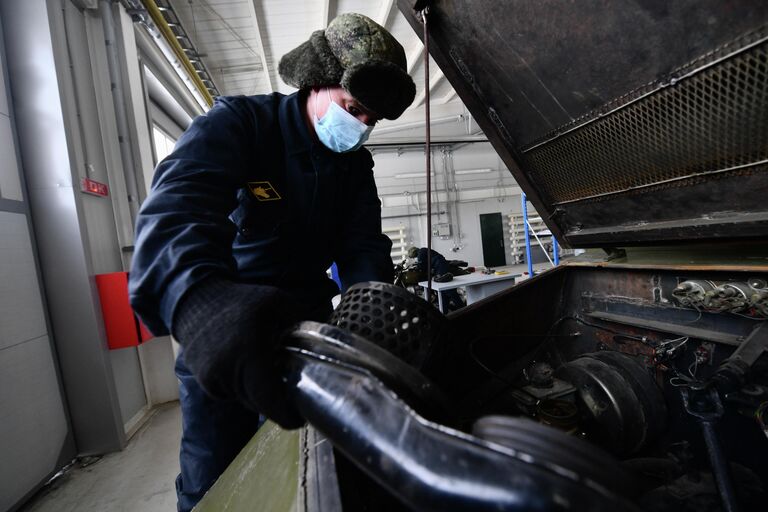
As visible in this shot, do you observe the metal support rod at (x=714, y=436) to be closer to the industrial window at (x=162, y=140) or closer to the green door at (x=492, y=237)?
the industrial window at (x=162, y=140)

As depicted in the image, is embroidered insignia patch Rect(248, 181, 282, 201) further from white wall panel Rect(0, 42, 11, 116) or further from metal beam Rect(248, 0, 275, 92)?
metal beam Rect(248, 0, 275, 92)

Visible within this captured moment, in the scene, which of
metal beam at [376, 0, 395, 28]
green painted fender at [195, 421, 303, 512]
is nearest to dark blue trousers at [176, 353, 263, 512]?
green painted fender at [195, 421, 303, 512]

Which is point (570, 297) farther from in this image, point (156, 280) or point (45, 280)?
point (45, 280)

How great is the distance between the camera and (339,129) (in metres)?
1.08

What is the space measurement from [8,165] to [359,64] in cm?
209

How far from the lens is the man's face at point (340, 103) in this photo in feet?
3.40

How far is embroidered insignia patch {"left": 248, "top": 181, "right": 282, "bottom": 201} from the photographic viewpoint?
3.34 ft

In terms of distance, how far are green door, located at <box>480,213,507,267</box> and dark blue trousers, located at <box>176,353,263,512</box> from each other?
8.28 meters

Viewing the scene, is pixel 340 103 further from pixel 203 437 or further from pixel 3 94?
pixel 3 94

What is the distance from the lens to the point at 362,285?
64cm

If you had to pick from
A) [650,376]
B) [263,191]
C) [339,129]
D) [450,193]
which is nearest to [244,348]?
[263,191]

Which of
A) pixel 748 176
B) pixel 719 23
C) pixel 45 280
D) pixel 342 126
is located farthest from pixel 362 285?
pixel 45 280

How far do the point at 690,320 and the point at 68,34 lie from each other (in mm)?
3534

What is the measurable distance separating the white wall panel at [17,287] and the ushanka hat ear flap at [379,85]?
1960 mm
